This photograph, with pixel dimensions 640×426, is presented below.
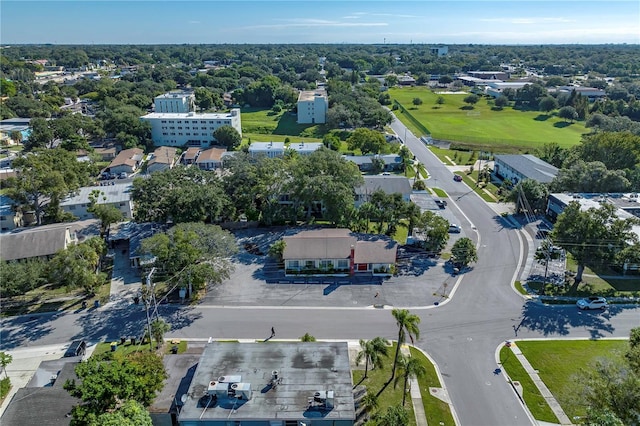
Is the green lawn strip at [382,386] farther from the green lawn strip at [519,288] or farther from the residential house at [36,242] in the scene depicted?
the residential house at [36,242]

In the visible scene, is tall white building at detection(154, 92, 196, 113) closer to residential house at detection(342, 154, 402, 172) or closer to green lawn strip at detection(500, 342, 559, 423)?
residential house at detection(342, 154, 402, 172)

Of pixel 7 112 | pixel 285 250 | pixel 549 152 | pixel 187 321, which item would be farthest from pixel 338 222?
pixel 7 112

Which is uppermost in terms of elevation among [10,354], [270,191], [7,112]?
[7,112]

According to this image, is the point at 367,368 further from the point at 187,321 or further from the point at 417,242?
the point at 417,242

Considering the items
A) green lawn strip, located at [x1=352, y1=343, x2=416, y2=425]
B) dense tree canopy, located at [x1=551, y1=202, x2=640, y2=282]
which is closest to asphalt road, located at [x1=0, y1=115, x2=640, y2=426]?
green lawn strip, located at [x1=352, y1=343, x2=416, y2=425]

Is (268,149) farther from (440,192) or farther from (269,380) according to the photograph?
(269,380)

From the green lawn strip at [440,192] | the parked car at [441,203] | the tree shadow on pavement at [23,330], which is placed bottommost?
the tree shadow on pavement at [23,330]

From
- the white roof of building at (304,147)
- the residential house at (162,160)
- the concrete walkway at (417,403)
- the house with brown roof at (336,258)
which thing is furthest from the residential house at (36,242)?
the white roof of building at (304,147)

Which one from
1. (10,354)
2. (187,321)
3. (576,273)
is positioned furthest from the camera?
(576,273)
